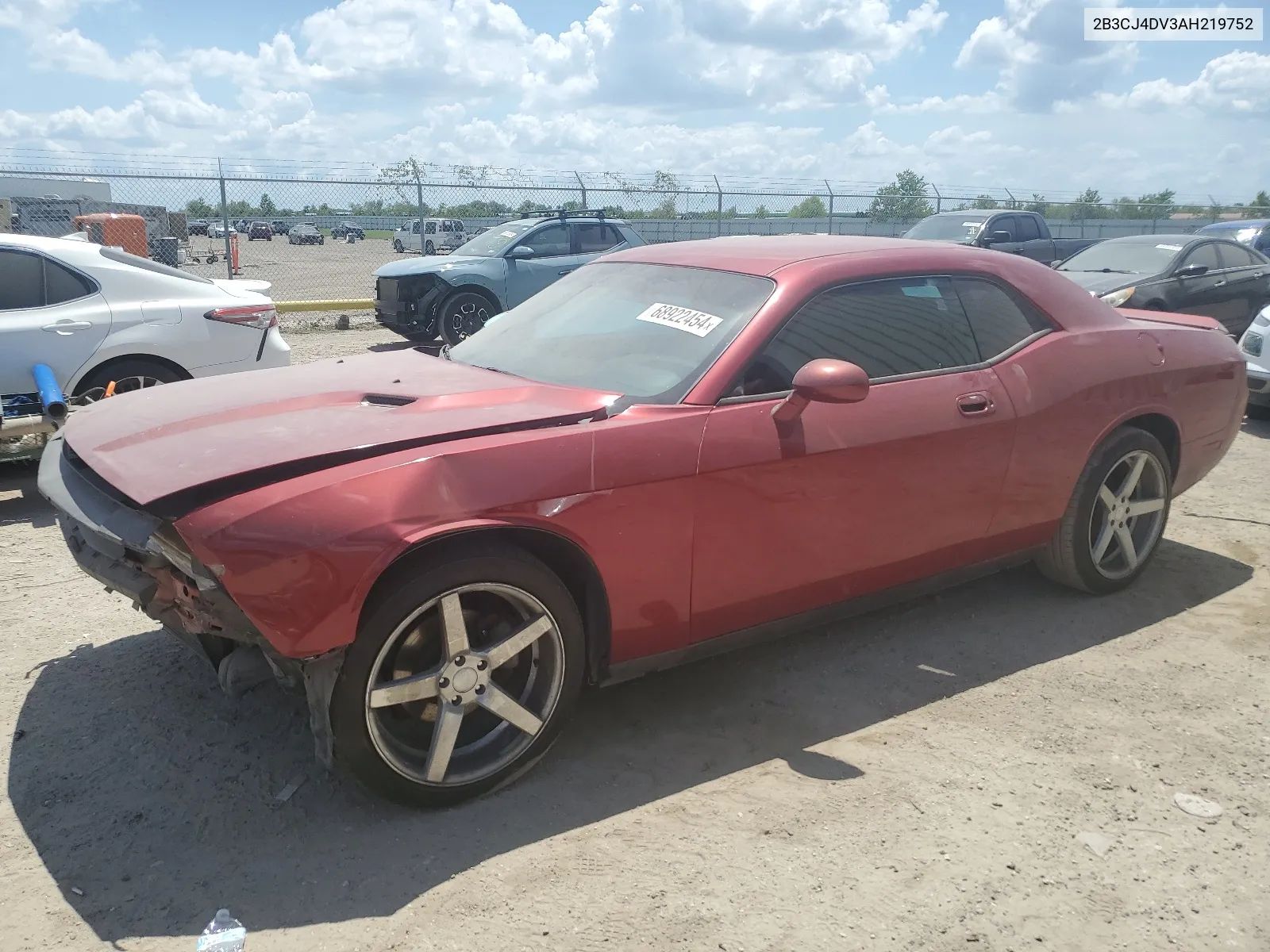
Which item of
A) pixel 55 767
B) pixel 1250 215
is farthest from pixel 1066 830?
pixel 1250 215

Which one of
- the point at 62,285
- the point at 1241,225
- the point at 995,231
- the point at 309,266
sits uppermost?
the point at 1241,225

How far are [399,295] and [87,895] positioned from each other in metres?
10.3

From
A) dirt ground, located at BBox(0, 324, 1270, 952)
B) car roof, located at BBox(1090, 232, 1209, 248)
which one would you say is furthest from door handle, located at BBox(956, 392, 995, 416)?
car roof, located at BBox(1090, 232, 1209, 248)

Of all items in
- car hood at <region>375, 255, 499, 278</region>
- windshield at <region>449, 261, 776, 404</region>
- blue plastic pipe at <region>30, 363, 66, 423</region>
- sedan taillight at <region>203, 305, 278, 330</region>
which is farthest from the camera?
car hood at <region>375, 255, 499, 278</region>

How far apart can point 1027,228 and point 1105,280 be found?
6.30 m

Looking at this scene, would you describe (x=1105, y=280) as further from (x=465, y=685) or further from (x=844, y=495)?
(x=465, y=685)

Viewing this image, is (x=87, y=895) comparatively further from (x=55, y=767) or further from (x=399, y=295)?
(x=399, y=295)

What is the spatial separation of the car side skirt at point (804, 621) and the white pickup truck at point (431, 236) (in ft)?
47.9

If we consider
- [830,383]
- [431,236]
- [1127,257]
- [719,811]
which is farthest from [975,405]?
[431,236]

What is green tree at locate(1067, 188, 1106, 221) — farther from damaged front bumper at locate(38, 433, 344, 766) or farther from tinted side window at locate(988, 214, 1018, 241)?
damaged front bumper at locate(38, 433, 344, 766)

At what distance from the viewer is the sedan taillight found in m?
6.37

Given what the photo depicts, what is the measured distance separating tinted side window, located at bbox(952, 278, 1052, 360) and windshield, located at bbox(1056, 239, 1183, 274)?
739 centimetres

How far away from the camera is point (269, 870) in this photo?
2.60 metres

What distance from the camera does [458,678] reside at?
2791mm
